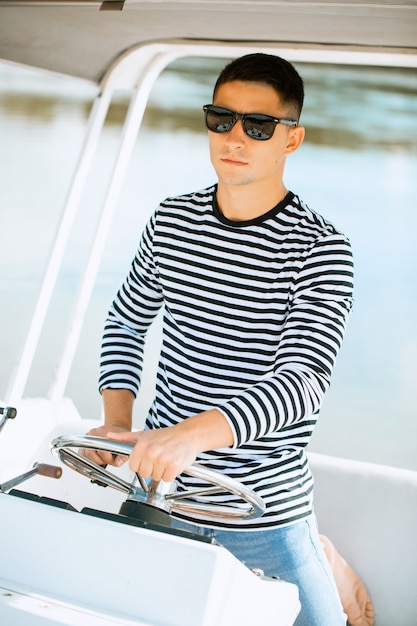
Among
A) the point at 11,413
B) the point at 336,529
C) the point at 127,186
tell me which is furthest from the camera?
the point at 127,186

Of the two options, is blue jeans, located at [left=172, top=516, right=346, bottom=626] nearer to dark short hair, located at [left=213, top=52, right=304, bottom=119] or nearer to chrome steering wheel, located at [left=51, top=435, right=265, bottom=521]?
chrome steering wheel, located at [left=51, top=435, right=265, bottom=521]

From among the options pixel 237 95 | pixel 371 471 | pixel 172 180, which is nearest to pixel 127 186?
pixel 172 180

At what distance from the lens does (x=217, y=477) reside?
1.87 metres

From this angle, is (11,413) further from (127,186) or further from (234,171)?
(127,186)

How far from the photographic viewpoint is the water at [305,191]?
8.58 m

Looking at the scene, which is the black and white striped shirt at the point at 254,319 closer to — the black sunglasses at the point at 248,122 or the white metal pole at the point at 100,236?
the black sunglasses at the point at 248,122

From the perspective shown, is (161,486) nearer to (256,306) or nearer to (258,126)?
(256,306)

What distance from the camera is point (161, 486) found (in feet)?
6.26

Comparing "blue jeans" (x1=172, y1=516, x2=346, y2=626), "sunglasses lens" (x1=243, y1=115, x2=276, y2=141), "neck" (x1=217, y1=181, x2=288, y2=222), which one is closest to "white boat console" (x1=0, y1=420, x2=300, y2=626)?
"blue jeans" (x1=172, y1=516, x2=346, y2=626)


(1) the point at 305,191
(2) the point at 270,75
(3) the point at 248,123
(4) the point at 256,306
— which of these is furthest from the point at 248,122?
(1) the point at 305,191

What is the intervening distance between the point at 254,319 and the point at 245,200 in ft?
0.89

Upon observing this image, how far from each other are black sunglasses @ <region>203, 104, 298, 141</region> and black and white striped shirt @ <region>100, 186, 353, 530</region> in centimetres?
18

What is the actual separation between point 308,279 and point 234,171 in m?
0.29

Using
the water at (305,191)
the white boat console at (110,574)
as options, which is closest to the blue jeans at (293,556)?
the white boat console at (110,574)
